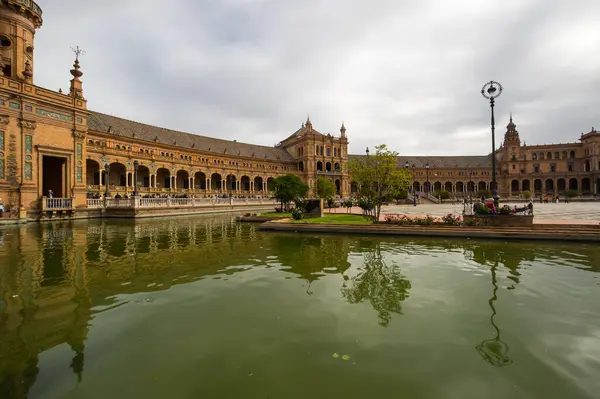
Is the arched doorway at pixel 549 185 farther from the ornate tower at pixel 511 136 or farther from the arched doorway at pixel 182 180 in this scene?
the arched doorway at pixel 182 180

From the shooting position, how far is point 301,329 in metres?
4.58

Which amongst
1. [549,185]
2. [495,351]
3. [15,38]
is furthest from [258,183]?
[549,185]

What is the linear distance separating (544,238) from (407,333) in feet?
40.0

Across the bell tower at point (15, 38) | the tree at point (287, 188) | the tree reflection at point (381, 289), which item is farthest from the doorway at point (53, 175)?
the tree reflection at point (381, 289)

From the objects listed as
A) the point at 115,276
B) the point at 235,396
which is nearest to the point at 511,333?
the point at 235,396

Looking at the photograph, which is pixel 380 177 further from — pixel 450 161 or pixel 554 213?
pixel 450 161

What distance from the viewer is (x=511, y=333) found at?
14.4 ft

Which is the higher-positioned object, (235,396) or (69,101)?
(69,101)

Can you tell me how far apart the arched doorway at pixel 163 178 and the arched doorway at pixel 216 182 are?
8878 mm

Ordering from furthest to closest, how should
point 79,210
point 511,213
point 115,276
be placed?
point 79,210 < point 511,213 < point 115,276

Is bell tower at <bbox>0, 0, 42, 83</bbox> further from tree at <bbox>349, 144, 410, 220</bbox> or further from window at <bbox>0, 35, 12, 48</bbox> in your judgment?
tree at <bbox>349, 144, 410, 220</bbox>

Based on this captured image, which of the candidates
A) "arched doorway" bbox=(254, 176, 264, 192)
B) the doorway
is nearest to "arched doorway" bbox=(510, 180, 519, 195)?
"arched doorway" bbox=(254, 176, 264, 192)

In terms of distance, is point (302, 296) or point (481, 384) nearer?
point (481, 384)

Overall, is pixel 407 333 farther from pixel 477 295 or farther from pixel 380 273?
pixel 380 273
